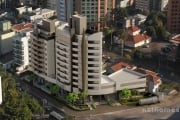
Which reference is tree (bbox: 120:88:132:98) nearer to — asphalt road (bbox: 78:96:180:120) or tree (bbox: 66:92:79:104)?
asphalt road (bbox: 78:96:180:120)

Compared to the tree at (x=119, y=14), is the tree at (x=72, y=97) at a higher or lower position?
lower

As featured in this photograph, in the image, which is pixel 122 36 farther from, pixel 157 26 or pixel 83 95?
pixel 83 95

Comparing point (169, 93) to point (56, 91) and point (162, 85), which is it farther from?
point (56, 91)

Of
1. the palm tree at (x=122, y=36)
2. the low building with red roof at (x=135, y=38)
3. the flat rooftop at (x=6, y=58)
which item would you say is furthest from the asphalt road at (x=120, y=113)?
the palm tree at (x=122, y=36)

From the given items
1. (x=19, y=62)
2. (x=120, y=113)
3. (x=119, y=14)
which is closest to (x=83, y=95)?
(x=120, y=113)

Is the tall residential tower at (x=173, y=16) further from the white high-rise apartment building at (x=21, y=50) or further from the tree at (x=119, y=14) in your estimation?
the white high-rise apartment building at (x=21, y=50)

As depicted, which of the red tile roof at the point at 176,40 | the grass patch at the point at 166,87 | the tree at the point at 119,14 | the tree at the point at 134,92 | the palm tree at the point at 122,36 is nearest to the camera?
the tree at the point at 134,92
